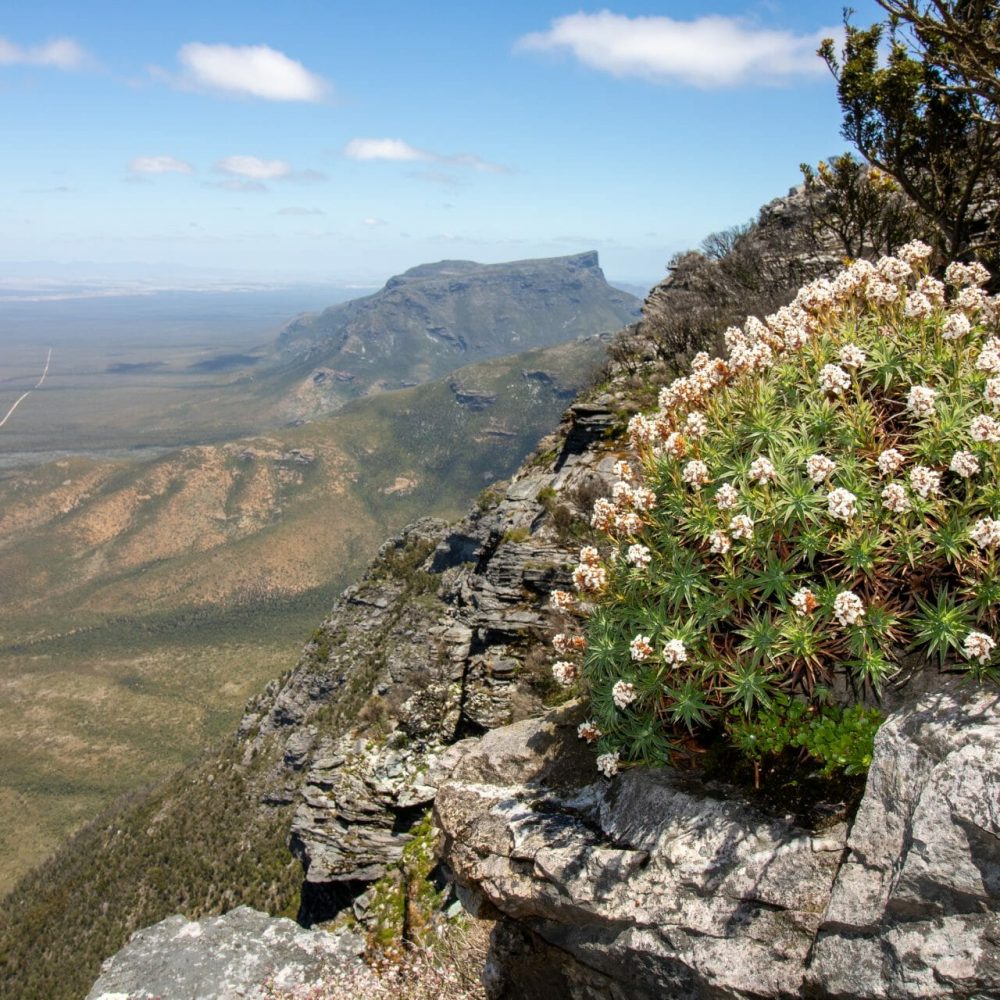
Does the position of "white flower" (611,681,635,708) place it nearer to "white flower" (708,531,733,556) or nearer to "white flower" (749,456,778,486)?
"white flower" (708,531,733,556)

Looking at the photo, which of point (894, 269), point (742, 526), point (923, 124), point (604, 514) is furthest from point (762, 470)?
point (923, 124)

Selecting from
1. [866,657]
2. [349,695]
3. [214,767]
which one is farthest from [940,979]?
[214,767]

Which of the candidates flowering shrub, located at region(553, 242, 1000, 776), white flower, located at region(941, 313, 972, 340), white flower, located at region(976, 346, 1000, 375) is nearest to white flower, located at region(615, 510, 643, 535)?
flowering shrub, located at region(553, 242, 1000, 776)

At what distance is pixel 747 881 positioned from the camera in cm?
500

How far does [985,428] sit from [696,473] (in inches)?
88.8

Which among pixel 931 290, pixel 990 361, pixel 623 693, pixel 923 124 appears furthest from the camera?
pixel 923 124

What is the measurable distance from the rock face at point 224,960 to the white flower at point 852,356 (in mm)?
9431

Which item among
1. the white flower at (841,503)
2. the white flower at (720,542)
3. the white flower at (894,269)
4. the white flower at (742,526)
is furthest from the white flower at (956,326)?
the white flower at (720,542)

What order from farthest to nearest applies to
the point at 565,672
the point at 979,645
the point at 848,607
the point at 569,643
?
1. the point at 569,643
2. the point at 565,672
3. the point at 848,607
4. the point at 979,645

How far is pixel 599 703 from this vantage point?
266 inches

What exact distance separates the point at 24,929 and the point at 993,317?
251 feet

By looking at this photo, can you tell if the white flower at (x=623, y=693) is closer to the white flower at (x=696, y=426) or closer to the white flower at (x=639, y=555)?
the white flower at (x=639, y=555)

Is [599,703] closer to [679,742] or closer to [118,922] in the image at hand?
Answer: [679,742]

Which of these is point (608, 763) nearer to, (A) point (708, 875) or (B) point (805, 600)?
(A) point (708, 875)
